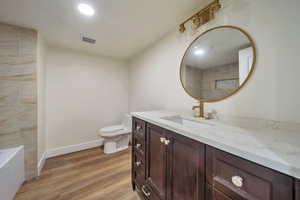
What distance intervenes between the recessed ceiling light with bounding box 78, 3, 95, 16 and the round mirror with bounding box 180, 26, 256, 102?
123cm

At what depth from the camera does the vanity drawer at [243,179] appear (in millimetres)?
394

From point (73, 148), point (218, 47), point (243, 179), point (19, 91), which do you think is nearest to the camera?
point (243, 179)

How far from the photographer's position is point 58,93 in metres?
2.22

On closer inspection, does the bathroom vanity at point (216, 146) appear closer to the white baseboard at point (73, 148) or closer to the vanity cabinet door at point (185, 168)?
the vanity cabinet door at point (185, 168)

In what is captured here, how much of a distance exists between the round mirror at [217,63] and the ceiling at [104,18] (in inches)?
17.2

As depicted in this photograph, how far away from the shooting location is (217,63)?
1.15 m

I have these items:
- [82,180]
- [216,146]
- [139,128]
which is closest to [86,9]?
[139,128]

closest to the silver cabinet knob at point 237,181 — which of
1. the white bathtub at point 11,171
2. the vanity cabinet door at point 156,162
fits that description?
the vanity cabinet door at point 156,162

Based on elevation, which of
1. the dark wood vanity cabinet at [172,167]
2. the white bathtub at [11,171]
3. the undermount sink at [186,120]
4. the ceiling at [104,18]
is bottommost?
the white bathtub at [11,171]

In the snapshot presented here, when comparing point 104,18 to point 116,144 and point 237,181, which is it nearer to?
point 237,181

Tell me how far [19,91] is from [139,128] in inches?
68.7

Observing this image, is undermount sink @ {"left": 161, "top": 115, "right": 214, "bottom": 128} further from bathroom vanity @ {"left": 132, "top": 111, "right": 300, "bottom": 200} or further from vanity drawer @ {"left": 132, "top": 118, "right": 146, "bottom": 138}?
vanity drawer @ {"left": 132, "top": 118, "right": 146, "bottom": 138}

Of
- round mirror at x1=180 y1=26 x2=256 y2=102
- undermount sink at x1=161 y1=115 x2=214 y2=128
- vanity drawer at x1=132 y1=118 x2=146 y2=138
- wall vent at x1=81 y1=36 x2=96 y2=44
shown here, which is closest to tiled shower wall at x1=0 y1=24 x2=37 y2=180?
wall vent at x1=81 y1=36 x2=96 y2=44

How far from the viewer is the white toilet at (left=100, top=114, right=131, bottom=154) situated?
2.23m
